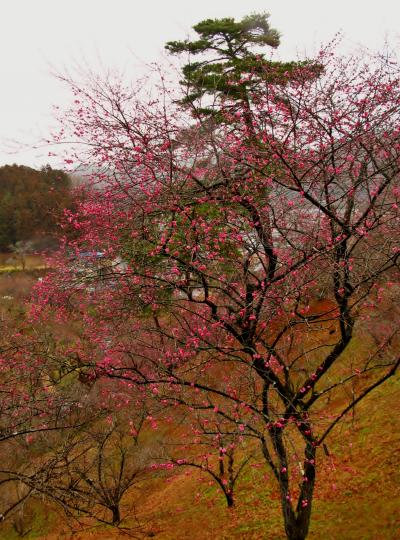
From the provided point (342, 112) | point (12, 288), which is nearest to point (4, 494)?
point (342, 112)

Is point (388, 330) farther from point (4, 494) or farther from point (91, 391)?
point (4, 494)

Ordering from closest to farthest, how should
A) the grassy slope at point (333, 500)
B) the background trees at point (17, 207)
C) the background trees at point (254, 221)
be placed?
the background trees at point (254, 221), the grassy slope at point (333, 500), the background trees at point (17, 207)

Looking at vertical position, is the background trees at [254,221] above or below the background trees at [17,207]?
below

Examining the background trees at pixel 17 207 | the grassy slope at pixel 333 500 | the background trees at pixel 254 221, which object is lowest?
the grassy slope at pixel 333 500

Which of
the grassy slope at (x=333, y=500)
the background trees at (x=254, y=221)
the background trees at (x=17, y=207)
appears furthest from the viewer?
the background trees at (x=17, y=207)

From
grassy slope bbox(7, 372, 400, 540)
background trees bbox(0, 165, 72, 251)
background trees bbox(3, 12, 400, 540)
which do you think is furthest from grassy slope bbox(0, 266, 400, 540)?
background trees bbox(0, 165, 72, 251)

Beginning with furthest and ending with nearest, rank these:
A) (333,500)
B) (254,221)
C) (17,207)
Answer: (17,207), (333,500), (254,221)

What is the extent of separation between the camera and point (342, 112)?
20.9 ft

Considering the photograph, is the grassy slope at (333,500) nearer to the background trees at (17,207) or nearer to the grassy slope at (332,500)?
the grassy slope at (332,500)

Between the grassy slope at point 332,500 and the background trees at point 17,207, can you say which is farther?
the background trees at point 17,207

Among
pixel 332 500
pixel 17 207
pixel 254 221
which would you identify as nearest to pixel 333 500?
pixel 332 500

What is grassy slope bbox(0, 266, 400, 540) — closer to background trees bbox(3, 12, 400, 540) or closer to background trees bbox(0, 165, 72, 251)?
background trees bbox(3, 12, 400, 540)

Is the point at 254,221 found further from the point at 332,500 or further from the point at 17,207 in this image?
the point at 17,207

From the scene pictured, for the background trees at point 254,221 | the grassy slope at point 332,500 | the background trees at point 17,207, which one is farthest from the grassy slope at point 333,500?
the background trees at point 17,207
